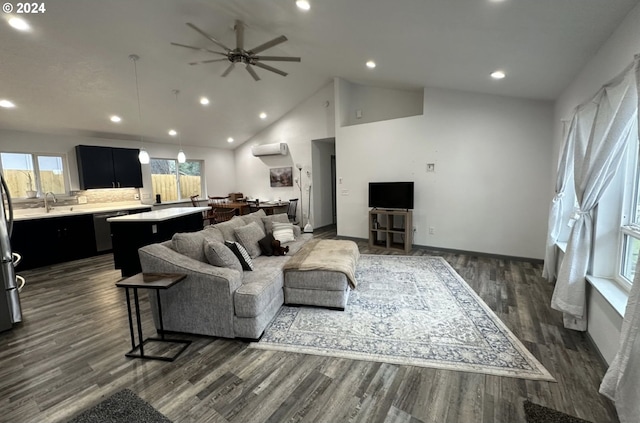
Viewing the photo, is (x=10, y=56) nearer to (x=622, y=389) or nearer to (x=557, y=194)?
(x=622, y=389)

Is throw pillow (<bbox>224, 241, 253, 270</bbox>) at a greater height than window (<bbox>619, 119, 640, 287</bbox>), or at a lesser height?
lesser

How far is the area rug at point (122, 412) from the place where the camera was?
1.66 m

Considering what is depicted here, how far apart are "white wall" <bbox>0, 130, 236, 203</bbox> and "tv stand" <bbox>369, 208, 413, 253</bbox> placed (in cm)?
512

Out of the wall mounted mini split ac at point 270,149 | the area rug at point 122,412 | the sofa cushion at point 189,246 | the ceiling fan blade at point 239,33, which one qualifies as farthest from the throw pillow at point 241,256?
the wall mounted mini split ac at point 270,149

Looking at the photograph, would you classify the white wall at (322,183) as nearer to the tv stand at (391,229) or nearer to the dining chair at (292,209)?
the dining chair at (292,209)

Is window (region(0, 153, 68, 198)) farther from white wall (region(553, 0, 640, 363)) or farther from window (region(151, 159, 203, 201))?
white wall (region(553, 0, 640, 363))

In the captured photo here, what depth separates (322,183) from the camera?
24.7 ft

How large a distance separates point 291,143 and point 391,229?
3.66m

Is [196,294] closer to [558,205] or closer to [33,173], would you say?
[558,205]

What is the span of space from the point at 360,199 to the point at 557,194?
331cm

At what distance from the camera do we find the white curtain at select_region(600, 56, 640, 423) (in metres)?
1.44

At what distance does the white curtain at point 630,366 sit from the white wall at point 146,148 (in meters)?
7.88

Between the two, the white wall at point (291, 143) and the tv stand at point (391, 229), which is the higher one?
the white wall at point (291, 143)

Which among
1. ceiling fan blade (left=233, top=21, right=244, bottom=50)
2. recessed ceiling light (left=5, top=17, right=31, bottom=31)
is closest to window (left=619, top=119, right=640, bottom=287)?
ceiling fan blade (left=233, top=21, right=244, bottom=50)
